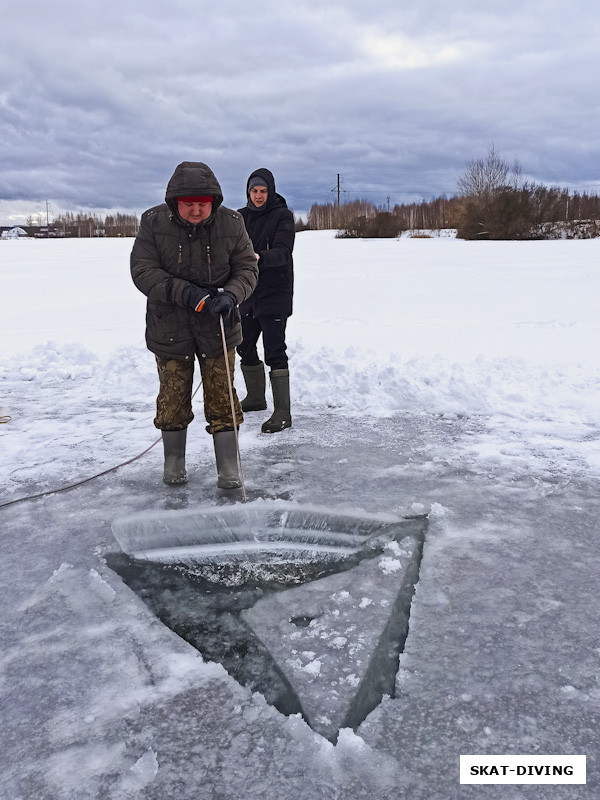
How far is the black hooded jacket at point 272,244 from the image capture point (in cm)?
459

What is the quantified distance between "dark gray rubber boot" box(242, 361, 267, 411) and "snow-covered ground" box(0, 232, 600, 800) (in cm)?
25

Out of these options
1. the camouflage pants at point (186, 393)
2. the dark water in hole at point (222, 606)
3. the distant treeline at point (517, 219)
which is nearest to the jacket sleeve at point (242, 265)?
the camouflage pants at point (186, 393)

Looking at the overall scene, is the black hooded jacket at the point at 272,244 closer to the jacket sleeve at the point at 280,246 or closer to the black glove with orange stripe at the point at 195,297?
the jacket sleeve at the point at 280,246

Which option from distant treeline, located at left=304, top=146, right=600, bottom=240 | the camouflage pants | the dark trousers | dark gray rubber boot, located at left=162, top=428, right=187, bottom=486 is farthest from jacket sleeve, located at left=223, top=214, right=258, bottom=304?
distant treeline, located at left=304, top=146, right=600, bottom=240

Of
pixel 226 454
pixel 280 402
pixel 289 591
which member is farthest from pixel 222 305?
pixel 280 402

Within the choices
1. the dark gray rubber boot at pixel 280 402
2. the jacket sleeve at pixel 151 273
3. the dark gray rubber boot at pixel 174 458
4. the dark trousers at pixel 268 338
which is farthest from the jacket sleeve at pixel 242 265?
the dark gray rubber boot at pixel 280 402

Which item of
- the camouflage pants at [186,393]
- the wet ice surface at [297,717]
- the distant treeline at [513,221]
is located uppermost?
the distant treeline at [513,221]

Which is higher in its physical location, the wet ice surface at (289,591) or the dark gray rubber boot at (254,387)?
the dark gray rubber boot at (254,387)

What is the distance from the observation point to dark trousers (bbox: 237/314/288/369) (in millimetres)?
4711

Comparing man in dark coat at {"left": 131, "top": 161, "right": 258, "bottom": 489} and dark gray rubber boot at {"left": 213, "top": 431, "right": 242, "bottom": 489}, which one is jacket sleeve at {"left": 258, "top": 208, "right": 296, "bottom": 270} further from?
dark gray rubber boot at {"left": 213, "top": 431, "right": 242, "bottom": 489}

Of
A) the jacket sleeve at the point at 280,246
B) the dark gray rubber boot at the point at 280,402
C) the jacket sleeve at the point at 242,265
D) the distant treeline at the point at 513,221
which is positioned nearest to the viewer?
the jacket sleeve at the point at 242,265

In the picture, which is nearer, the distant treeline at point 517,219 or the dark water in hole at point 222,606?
the dark water in hole at point 222,606

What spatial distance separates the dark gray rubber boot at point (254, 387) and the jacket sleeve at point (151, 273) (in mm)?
1794

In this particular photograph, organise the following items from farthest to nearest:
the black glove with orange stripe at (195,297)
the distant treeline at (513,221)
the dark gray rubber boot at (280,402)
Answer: the distant treeline at (513,221)
the dark gray rubber boot at (280,402)
the black glove with orange stripe at (195,297)
